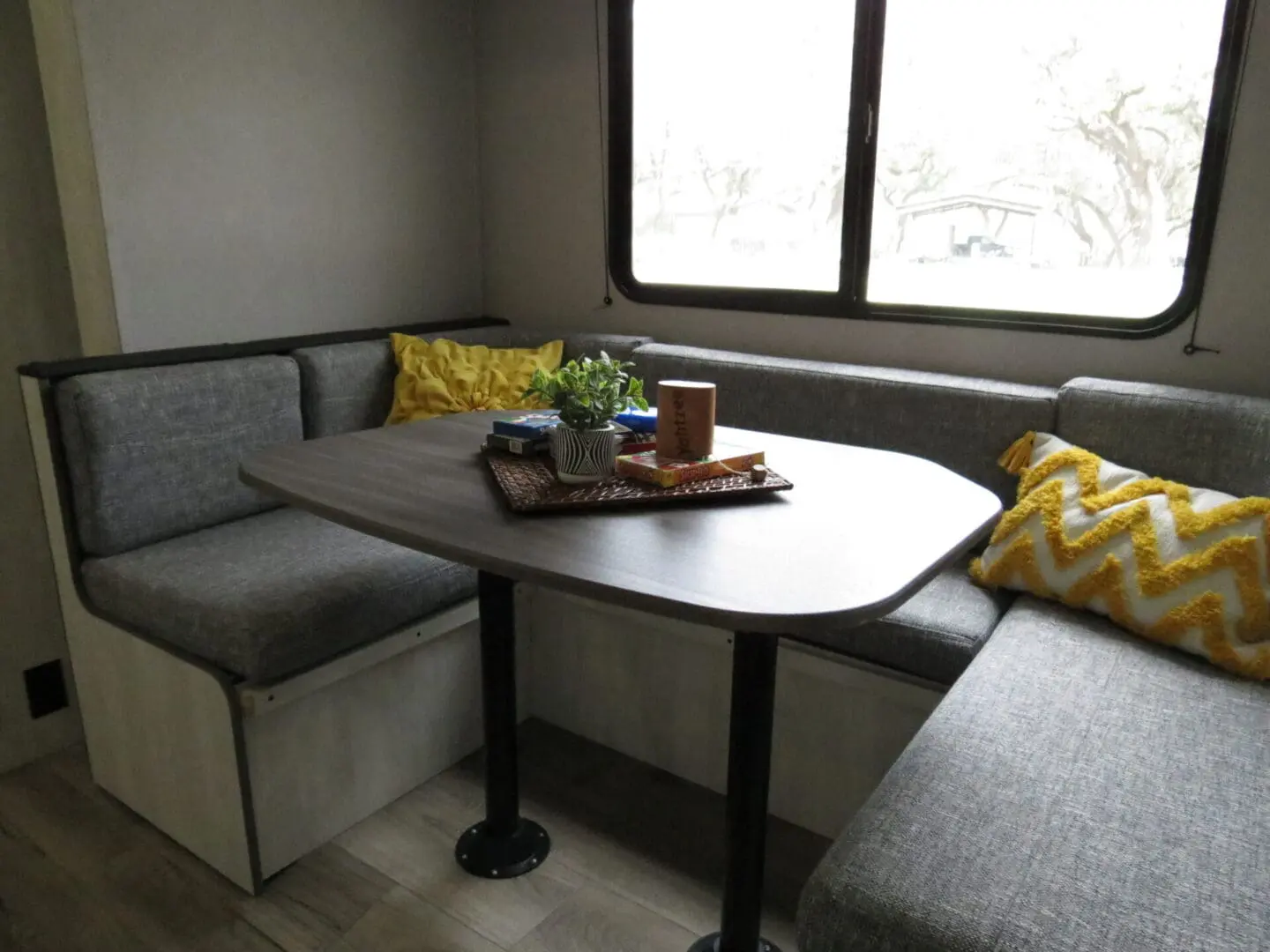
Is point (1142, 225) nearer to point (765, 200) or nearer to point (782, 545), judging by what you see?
point (765, 200)

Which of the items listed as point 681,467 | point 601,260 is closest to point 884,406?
point 681,467

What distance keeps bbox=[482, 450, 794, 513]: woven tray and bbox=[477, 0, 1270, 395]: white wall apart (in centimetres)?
111

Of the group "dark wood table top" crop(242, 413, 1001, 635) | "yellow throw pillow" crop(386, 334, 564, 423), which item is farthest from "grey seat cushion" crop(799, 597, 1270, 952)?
"yellow throw pillow" crop(386, 334, 564, 423)

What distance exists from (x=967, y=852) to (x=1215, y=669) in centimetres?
75

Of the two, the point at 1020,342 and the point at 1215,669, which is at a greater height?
the point at 1020,342

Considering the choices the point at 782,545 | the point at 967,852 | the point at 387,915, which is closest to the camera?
the point at 967,852

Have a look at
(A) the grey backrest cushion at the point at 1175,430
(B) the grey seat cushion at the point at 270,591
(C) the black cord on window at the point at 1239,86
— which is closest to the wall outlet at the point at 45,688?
(B) the grey seat cushion at the point at 270,591

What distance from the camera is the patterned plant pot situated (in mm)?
1438

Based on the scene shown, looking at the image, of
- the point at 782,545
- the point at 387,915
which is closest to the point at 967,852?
the point at 782,545

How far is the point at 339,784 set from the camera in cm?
190

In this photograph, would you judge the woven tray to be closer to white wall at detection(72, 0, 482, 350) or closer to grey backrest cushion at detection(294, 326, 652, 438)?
grey backrest cushion at detection(294, 326, 652, 438)

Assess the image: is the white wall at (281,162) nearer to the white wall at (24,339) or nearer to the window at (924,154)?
the white wall at (24,339)

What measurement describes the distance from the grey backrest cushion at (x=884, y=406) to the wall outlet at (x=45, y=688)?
68.8 inches

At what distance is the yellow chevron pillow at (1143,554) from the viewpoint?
1500mm
